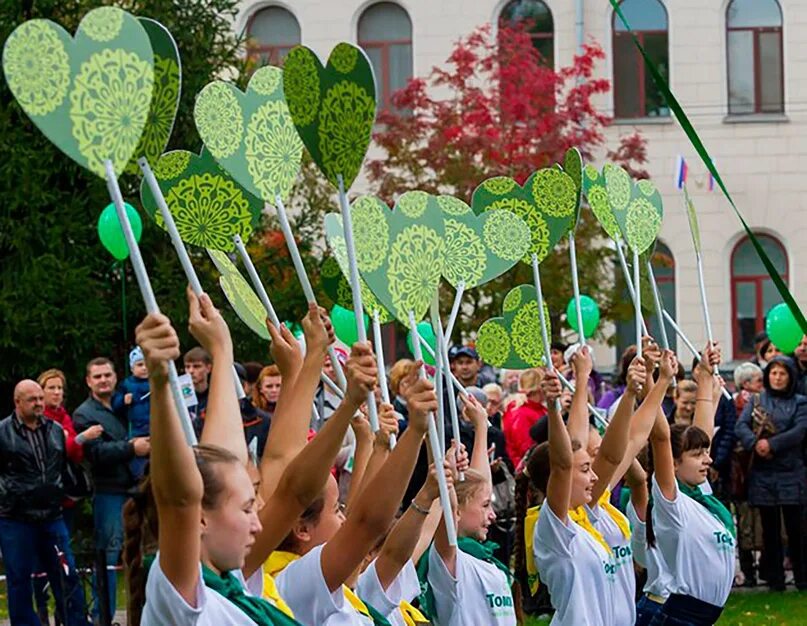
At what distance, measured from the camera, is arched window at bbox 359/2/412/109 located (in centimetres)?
2677

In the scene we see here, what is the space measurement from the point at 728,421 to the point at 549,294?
6978 mm

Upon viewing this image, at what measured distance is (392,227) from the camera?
232 inches

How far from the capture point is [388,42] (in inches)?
1062

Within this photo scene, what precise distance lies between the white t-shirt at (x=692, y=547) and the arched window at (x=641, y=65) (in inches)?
728

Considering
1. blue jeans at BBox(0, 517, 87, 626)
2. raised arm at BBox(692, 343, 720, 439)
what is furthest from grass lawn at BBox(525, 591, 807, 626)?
raised arm at BBox(692, 343, 720, 439)

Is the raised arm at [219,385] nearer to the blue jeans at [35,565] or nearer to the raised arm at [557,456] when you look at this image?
the raised arm at [557,456]

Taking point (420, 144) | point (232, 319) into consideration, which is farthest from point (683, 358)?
point (232, 319)

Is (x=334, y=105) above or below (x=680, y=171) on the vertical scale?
below

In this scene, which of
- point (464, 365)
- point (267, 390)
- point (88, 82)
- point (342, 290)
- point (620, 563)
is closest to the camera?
point (88, 82)

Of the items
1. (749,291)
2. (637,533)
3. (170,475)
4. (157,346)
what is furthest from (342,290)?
(749,291)

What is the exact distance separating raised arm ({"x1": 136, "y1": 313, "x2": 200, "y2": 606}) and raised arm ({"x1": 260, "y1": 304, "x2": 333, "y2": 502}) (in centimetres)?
99

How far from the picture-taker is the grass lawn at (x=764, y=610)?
1136 cm

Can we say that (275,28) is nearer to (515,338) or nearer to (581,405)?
(515,338)

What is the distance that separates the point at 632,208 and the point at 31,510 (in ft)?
14.5
